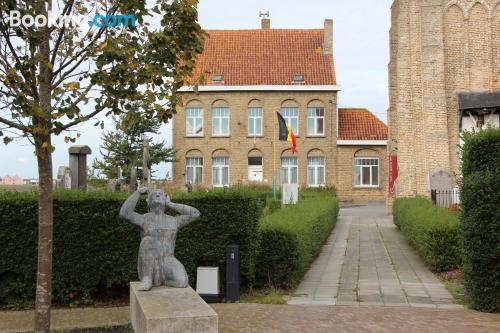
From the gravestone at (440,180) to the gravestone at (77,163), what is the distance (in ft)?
57.3

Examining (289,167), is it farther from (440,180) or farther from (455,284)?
(455,284)

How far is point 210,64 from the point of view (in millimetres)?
47062

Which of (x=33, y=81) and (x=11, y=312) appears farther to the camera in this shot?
(x=11, y=312)

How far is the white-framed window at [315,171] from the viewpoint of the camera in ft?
147

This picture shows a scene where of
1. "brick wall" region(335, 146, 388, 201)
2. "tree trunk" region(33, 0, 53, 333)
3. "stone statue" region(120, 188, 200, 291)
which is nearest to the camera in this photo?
"tree trunk" region(33, 0, 53, 333)

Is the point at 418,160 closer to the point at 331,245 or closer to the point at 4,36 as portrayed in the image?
the point at 331,245

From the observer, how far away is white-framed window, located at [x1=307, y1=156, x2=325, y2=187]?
44.9m

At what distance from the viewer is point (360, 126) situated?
45812 mm

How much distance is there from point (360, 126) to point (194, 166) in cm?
1299

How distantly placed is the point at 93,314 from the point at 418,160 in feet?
80.5

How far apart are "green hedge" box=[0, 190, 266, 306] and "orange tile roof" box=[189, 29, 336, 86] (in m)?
34.8

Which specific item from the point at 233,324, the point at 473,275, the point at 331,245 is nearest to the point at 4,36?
the point at 233,324

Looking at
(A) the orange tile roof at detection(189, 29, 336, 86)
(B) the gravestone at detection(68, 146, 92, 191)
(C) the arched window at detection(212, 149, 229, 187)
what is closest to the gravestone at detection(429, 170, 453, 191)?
(B) the gravestone at detection(68, 146, 92, 191)

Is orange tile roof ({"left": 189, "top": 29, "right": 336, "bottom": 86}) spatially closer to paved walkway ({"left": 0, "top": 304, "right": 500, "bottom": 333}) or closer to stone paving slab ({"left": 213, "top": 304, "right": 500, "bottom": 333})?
paved walkway ({"left": 0, "top": 304, "right": 500, "bottom": 333})
